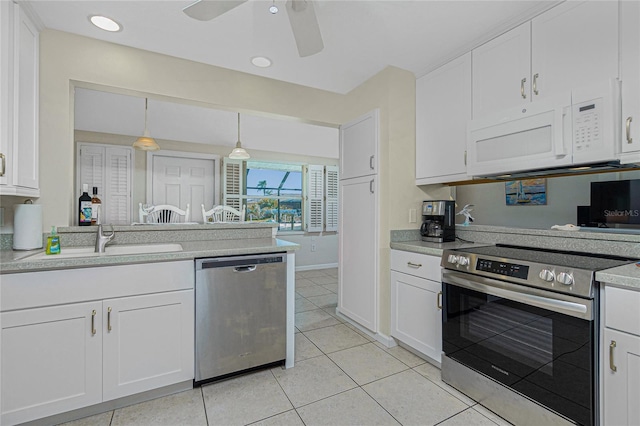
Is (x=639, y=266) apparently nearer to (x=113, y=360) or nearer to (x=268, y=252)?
(x=268, y=252)

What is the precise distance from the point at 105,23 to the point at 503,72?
8.86 ft

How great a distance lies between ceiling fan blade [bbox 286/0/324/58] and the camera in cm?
145

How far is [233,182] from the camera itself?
5246 mm

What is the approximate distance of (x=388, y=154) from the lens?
8.20 ft

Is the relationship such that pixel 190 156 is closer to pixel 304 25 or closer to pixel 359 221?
pixel 359 221

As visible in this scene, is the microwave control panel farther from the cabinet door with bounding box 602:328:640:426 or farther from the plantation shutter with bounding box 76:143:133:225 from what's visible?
the plantation shutter with bounding box 76:143:133:225

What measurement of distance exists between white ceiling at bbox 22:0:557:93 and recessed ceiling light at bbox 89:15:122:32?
0.13 ft

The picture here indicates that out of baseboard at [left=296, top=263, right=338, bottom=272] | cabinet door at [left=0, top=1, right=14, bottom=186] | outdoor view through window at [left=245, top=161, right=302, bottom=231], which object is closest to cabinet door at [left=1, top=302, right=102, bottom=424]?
cabinet door at [left=0, top=1, right=14, bottom=186]

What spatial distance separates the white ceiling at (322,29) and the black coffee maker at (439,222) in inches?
46.3

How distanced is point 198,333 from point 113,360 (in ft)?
1.46

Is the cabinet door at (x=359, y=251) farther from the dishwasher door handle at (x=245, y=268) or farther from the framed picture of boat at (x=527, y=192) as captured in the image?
the framed picture of boat at (x=527, y=192)

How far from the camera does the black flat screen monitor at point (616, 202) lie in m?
1.99

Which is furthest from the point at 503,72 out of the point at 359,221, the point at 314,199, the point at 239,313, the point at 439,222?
the point at 314,199

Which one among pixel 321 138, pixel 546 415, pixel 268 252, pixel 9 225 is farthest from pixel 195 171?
pixel 546 415
